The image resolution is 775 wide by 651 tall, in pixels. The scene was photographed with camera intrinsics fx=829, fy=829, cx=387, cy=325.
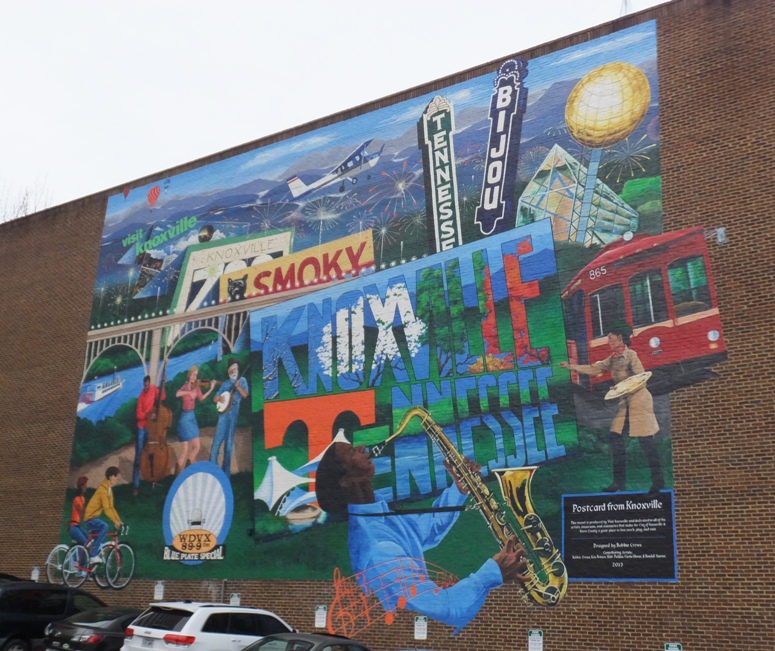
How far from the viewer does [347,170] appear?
2091cm

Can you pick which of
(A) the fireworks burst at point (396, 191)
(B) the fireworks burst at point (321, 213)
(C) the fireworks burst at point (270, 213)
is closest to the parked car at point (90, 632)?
(B) the fireworks burst at point (321, 213)

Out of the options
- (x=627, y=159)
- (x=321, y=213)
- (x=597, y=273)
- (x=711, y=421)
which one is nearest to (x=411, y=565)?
(x=711, y=421)

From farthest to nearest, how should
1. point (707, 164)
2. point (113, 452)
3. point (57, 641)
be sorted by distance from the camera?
point (113, 452), point (707, 164), point (57, 641)

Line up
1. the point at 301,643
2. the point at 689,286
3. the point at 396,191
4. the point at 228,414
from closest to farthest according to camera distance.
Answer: the point at 301,643 < the point at 689,286 < the point at 396,191 < the point at 228,414

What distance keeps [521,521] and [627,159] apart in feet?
24.6

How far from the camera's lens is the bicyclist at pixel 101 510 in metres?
22.3

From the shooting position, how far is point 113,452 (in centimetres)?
2283

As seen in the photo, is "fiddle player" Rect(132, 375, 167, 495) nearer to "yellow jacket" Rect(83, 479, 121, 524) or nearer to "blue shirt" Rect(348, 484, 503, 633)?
"yellow jacket" Rect(83, 479, 121, 524)

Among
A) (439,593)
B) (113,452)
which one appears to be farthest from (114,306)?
(439,593)

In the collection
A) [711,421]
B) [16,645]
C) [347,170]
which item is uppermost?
[347,170]

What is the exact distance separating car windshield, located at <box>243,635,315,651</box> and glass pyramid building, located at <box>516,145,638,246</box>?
9681 millimetres

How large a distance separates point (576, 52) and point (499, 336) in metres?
6.50

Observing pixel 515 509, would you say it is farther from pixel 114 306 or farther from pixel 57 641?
pixel 114 306

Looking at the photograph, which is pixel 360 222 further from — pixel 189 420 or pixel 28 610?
pixel 28 610
